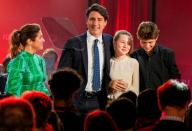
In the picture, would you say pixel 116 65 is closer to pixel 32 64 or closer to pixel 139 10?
pixel 32 64

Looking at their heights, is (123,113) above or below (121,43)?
below

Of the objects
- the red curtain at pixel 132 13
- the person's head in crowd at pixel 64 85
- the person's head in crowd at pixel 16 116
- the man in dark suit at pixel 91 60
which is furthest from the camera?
the red curtain at pixel 132 13

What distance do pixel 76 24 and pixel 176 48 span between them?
166cm

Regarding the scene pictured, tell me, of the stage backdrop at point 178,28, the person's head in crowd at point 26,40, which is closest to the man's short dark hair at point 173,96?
the person's head in crowd at point 26,40

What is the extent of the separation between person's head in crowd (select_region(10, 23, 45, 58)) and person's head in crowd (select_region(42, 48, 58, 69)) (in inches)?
109

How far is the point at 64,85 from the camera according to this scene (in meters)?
3.14

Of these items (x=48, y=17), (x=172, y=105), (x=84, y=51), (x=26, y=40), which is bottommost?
(x=172, y=105)

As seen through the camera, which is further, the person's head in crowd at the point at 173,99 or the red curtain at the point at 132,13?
the red curtain at the point at 132,13

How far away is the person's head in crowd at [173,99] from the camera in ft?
9.31

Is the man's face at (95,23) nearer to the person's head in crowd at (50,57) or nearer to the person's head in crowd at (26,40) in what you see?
the person's head in crowd at (26,40)

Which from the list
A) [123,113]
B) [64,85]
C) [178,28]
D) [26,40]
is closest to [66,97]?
[64,85]

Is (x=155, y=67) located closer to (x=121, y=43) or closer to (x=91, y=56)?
(x=121, y=43)

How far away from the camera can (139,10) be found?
743 cm

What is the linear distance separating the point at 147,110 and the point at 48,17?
4.82 m
